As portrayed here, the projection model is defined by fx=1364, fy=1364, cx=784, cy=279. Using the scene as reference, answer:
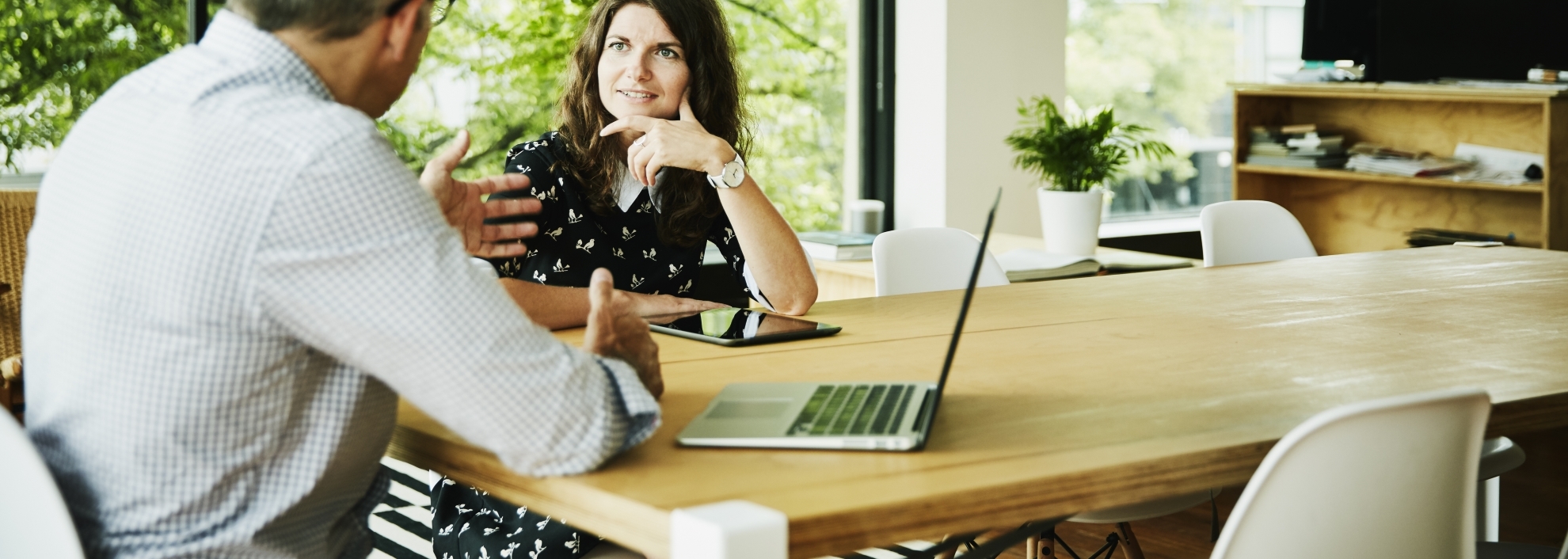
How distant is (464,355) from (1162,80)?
4566 millimetres

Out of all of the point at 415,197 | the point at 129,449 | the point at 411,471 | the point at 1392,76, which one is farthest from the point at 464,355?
the point at 1392,76

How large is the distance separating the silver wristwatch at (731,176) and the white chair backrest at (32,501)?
3.43 feet

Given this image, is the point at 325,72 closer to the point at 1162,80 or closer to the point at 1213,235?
the point at 1213,235

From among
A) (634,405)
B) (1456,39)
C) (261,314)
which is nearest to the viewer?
(261,314)

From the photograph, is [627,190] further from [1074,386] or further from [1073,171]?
[1073,171]

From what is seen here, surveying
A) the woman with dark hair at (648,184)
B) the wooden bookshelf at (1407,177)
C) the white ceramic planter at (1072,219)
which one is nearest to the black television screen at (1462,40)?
the wooden bookshelf at (1407,177)

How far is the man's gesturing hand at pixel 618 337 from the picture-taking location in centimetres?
124

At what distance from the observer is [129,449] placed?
1065mm

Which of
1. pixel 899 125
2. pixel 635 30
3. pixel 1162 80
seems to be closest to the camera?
pixel 635 30

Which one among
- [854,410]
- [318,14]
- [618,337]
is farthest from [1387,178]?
[318,14]

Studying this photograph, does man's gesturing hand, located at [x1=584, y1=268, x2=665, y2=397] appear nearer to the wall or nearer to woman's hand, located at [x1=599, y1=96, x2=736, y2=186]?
woman's hand, located at [x1=599, y1=96, x2=736, y2=186]

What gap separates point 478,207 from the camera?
177 centimetres

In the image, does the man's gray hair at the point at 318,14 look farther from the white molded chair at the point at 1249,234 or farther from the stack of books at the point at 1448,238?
the stack of books at the point at 1448,238

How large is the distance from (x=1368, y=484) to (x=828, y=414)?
481mm
